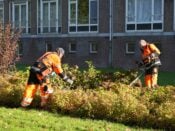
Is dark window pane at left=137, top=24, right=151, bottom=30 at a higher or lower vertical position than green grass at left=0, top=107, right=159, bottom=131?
higher

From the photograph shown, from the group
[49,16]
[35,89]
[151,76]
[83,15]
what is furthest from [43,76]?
[49,16]

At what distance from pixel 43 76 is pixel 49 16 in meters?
28.6

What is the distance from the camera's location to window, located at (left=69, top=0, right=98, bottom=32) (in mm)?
38438

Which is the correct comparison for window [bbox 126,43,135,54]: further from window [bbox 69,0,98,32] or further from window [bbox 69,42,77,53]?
window [bbox 69,42,77,53]

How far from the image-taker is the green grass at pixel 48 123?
35.0ft

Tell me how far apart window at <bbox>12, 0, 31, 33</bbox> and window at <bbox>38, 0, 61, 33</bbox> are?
4.87ft

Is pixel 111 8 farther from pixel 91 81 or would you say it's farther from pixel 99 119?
pixel 99 119

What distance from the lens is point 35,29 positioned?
42844mm

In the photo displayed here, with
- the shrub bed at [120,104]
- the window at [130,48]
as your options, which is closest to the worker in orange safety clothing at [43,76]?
the shrub bed at [120,104]

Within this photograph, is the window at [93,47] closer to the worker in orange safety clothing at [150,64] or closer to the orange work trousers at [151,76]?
the worker in orange safety clothing at [150,64]

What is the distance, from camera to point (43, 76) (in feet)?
45.1

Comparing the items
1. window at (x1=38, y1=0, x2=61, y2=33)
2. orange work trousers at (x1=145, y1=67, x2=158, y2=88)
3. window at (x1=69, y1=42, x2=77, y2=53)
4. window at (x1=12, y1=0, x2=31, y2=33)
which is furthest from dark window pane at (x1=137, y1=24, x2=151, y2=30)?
orange work trousers at (x1=145, y1=67, x2=158, y2=88)

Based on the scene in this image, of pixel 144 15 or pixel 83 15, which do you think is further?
pixel 83 15

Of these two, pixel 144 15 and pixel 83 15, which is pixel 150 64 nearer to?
pixel 144 15
